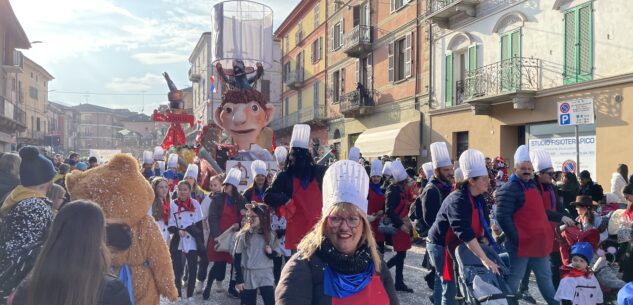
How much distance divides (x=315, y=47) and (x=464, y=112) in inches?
663

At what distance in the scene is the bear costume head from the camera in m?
3.38

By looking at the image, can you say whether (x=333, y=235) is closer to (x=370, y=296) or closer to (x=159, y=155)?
(x=370, y=296)

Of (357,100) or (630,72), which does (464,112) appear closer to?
(630,72)

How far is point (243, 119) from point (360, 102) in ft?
46.8

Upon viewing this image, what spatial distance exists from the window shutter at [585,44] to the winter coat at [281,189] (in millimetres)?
10187

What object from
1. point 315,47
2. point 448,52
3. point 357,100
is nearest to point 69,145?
point 315,47

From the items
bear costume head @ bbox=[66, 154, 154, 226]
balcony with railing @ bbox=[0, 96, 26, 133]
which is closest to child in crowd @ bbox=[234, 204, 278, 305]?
bear costume head @ bbox=[66, 154, 154, 226]

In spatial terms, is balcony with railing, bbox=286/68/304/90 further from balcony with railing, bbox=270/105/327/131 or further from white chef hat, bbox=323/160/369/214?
white chef hat, bbox=323/160/369/214

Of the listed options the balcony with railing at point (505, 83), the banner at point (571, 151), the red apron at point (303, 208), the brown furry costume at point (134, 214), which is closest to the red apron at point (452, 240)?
the red apron at point (303, 208)

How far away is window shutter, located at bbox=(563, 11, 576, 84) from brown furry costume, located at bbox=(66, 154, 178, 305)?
1279 centimetres

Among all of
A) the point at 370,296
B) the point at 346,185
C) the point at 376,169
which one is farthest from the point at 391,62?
the point at 370,296

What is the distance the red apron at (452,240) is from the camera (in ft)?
15.0

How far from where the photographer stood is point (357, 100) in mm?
25062

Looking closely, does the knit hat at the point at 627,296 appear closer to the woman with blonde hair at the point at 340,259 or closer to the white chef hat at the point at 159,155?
the woman with blonde hair at the point at 340,259
